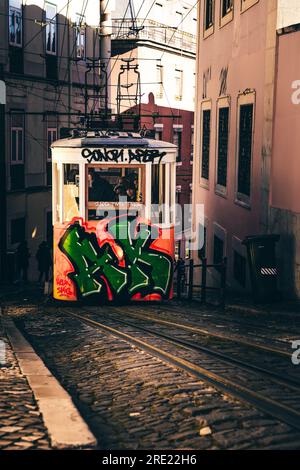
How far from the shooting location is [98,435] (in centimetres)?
583

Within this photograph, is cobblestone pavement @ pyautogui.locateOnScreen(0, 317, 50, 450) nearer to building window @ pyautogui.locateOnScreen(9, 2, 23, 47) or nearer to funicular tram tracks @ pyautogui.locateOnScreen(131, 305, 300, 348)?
funicular tram tracks @ pyautogui.locateOnScreen(131, 305, 300, 348)

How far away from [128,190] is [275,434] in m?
7.82

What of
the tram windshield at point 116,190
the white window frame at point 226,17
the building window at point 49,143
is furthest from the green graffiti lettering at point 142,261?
the building window at point 49,143

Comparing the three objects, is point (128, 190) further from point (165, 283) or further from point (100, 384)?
point (100, 384)

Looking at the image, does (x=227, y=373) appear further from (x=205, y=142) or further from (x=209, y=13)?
(x=209, y=13)

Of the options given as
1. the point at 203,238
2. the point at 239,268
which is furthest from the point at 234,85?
the point at 203,238

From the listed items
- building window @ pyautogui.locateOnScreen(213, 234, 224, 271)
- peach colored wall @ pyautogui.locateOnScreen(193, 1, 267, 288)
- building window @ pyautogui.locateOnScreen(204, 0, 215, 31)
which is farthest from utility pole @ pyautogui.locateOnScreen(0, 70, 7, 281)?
building window @ pyautogui.locateOnScreen(213, 234, 224, 271)

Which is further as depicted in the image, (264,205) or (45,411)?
(264,205)

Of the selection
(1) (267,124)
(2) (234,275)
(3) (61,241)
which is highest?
(1) (267,124)

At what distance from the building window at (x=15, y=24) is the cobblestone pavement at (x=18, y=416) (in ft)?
63.9

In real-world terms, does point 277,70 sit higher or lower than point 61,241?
higher

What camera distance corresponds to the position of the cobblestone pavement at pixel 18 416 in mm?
5496

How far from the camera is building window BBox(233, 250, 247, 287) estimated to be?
16.8 m
